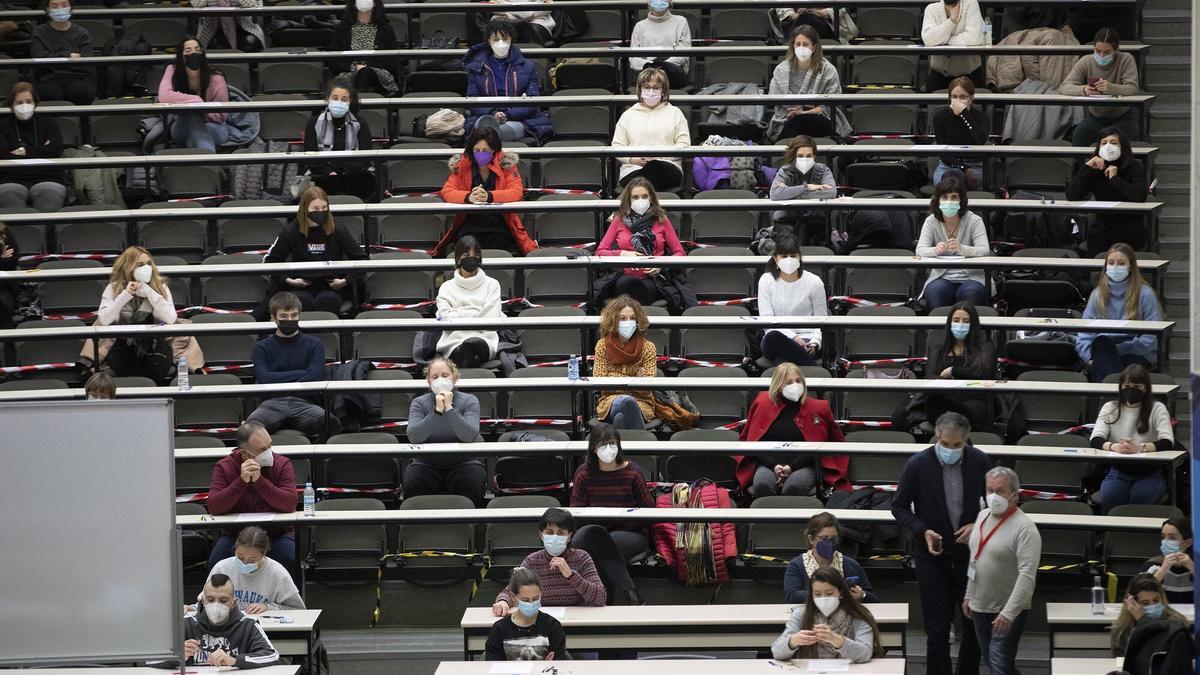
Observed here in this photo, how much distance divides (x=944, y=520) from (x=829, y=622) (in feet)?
4.12

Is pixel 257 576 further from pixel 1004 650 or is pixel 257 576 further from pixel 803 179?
pixel 803 179

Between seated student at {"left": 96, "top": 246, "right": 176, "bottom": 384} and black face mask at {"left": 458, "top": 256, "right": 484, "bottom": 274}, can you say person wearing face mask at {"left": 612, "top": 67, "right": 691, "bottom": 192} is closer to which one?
black face mask at {"left": 458, "top": 256, "right": 484, "bottom": 274}

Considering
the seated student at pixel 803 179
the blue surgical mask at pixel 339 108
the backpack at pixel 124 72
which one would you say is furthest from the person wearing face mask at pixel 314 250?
the backpack at pixel 124 72

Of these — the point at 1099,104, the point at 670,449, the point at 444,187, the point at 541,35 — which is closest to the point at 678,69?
the point at 541,35

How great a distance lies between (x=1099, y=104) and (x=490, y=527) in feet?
21.3

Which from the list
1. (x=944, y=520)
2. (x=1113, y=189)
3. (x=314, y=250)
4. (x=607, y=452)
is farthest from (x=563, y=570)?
(x=1113, y=189)

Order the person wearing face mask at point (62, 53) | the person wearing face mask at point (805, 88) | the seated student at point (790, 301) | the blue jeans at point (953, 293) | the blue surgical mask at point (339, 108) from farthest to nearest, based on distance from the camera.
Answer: the person wearing face mask at point (62, 53), the person wearing face mask at point (805, 88), the blue surgical mask at point (339, 108), the blue jeans at point (953, 293), the seated student at point (790, 301)

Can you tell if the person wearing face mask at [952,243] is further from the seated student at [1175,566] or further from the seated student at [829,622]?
the seated student at [829,622]

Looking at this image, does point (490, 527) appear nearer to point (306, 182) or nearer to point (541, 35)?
point (306, 182)

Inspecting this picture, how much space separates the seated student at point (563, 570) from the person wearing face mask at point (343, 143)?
468 cm

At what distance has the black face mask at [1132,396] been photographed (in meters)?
10.0

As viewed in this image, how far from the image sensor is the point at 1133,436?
1007cm

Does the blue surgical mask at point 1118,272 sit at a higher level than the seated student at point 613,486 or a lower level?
higher

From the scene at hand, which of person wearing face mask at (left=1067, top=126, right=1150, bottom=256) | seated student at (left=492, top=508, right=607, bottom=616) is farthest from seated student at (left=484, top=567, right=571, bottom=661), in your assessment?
person wearing face mask at (left=1067, top=126, right=1150, bottom=256)
